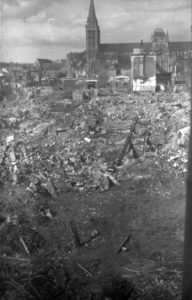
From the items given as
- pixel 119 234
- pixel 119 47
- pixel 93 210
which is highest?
pixel 119 47

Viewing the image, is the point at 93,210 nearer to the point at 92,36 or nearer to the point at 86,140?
the point at 86,140

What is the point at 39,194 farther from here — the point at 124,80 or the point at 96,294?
the point at 124,80

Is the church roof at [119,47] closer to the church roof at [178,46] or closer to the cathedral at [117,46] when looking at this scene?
the cathedral at [117,46]

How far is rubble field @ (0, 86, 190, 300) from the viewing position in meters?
5.94

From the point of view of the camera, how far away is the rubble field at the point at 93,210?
5941 millimetres

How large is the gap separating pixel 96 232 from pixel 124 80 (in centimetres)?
2559

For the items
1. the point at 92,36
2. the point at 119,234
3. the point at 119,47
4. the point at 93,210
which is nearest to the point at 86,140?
the point at 93,210

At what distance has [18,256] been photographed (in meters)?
6.77

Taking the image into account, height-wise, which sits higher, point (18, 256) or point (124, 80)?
point (124, 80)

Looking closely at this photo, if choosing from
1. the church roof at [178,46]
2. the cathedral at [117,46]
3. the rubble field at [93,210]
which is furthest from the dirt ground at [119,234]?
the church roof at [178,46]

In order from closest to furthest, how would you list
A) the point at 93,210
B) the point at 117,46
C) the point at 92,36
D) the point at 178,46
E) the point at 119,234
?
1. the point at 119,234
2. the point at 93,210
3. the point at 178,46
4. the point at 92,36
5. the point at 117,46

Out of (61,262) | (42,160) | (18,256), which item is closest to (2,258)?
(18,256)

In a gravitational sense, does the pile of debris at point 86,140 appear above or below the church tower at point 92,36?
below

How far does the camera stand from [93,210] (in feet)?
27.7
